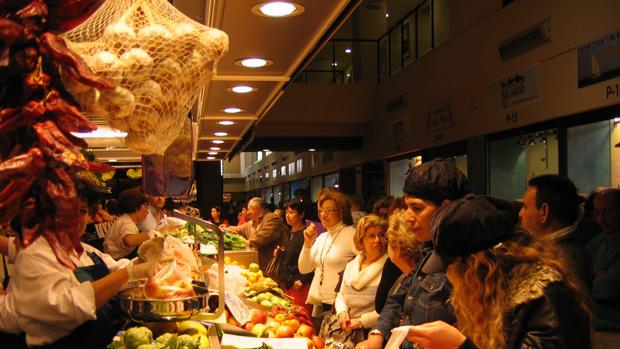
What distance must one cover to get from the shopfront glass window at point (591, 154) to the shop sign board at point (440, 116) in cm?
311

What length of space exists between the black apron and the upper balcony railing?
7520 mm

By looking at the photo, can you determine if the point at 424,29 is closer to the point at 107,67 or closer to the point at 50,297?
the point at 50,297

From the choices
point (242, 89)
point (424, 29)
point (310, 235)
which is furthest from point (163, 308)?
point (424, 29)

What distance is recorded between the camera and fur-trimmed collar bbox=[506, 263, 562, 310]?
2.00 metres

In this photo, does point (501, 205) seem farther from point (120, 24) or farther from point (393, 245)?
point (120, 24)

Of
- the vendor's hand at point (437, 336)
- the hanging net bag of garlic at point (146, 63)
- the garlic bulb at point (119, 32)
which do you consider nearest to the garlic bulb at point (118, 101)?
the hanging net bag of garlic at point (146, 63)

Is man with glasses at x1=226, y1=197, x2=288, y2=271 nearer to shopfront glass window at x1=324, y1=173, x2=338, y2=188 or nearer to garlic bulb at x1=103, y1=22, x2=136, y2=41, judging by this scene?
garlic bulb at x1=103, y1=22, x2=136, y2=41

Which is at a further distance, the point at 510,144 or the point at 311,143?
the point at 311,143

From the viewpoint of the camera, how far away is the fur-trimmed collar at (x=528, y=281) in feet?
6.55

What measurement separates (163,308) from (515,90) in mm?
6677

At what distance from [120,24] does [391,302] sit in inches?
104

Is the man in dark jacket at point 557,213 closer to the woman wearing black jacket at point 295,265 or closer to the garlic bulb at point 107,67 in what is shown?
the garlic bulb at point 107,67

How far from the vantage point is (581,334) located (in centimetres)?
201

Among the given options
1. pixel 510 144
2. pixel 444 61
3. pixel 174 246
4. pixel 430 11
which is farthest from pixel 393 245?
pixel 430 11
